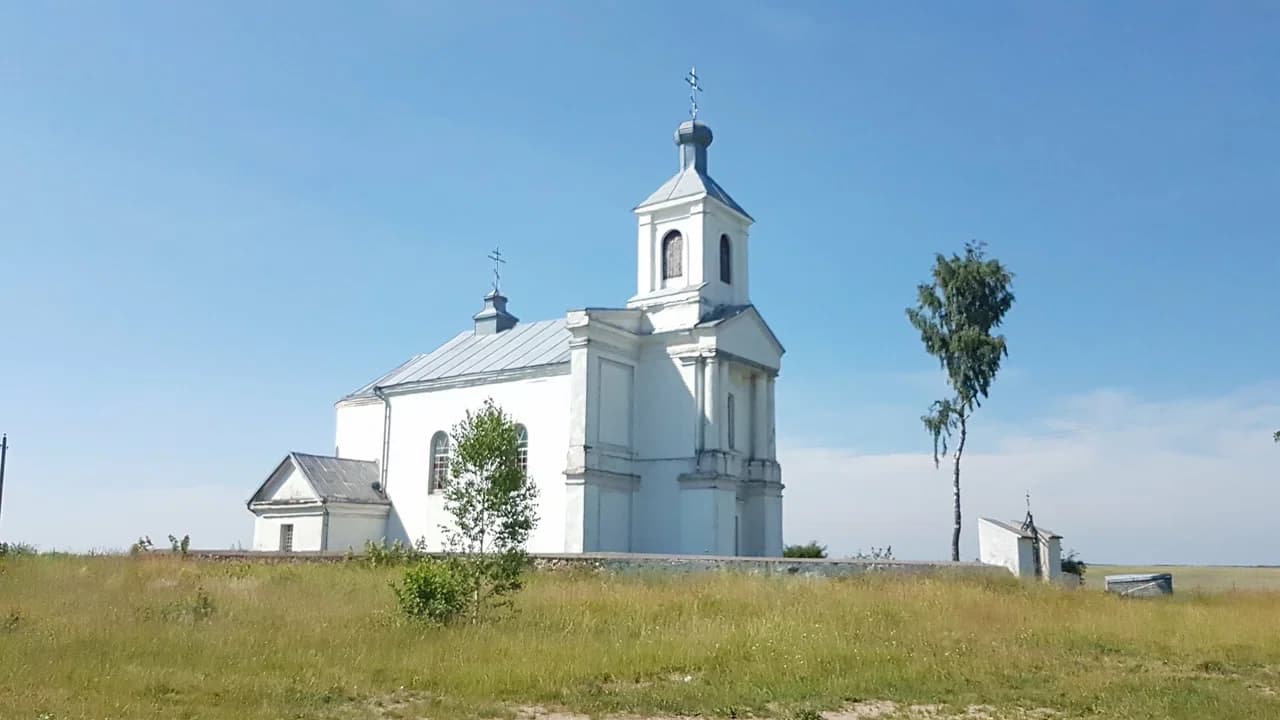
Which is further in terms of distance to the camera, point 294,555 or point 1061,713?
point 294,555

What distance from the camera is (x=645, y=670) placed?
10859mm

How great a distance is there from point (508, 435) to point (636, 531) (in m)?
14.4

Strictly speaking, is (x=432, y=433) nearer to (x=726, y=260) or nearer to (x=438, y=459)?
(x=438, y=459)

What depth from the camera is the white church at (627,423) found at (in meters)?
28.8

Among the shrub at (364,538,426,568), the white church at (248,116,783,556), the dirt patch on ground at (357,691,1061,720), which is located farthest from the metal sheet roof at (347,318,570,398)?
the dirt patch on ground at (357,691,1061,720)

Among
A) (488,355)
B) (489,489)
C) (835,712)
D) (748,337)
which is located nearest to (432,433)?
(488,355)

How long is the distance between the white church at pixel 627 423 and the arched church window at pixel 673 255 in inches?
2.2

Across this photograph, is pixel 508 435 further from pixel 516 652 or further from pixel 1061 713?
pixel 1061 713

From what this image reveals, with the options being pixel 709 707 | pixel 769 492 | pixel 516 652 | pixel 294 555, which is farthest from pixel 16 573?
pixel 769 492

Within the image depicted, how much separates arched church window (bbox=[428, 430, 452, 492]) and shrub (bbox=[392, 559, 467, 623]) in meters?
19.3

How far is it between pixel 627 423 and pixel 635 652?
1856 centimetres

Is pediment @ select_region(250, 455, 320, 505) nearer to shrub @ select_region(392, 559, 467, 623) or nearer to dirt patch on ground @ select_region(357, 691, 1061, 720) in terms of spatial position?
shrub @ select_region(392, 559, 467, 623)

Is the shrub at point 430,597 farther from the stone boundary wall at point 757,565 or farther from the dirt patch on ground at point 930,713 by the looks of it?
the dirt patch on ground at point 930,713

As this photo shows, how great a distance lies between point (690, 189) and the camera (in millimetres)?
31859
